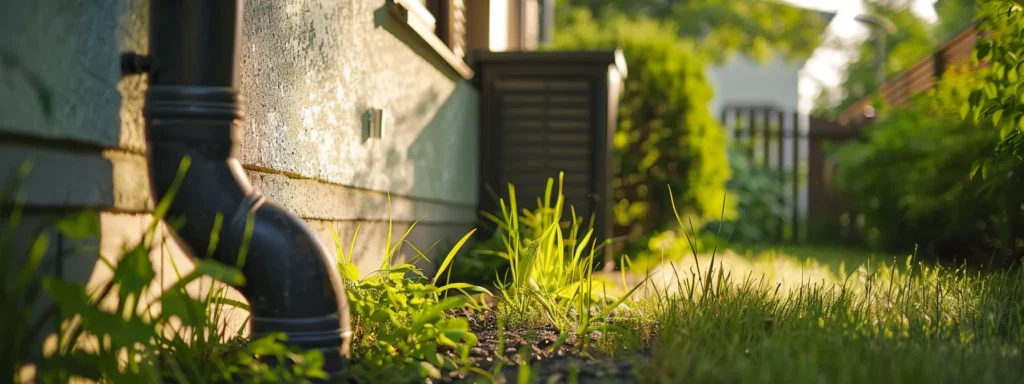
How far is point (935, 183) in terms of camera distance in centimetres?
665

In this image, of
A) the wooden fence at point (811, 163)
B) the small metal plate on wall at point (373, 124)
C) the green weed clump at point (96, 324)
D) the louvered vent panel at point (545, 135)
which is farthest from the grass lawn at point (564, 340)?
the wooden fence at point (811, 163)

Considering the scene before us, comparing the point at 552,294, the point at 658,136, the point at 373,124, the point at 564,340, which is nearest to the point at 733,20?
the point at 658,136

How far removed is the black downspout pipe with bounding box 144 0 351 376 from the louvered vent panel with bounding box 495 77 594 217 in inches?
146

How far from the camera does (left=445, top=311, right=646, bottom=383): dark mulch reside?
216 cm

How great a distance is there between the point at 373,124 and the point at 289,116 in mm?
934

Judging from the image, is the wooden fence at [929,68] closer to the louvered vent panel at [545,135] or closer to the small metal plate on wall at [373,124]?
the louvered vent panel at [545,135]

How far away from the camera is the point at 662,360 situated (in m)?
2.12

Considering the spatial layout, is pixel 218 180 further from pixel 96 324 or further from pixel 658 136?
pixel 658 136

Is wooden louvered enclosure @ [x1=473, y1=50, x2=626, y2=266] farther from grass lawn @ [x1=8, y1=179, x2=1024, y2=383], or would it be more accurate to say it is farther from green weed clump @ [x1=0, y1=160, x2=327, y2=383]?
green weed clump @ [x1=0, y1=160, x2=327, y2=383]

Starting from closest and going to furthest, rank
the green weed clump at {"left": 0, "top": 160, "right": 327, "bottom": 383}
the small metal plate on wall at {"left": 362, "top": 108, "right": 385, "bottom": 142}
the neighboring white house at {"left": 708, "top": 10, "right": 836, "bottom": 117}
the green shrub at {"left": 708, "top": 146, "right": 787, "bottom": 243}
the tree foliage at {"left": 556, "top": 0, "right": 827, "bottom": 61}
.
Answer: the green weed clump at {"left": 0, "top": 160, "right": 327, "bottom": 383} < the small metal plate on wall at {"left": 362, "top": 108, "right": 385, "bottom": 142} < the green shrub at {"left": 708, "top": 146, "right": 787, "bottom": 243} < the tree foliage at {"left": 556, "top": 0, "right": 827, "bottom": 61} < the neighboring white house at {"left": 708, "top": 10, "right": 836, "bottom": 117}

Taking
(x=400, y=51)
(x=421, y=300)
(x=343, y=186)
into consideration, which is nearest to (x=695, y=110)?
(x=400, y=51)

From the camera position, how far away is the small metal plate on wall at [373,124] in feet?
12.0

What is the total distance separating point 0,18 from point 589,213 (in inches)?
175

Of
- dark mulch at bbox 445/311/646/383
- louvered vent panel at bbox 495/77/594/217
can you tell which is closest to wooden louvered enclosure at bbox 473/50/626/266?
louvered vent panel at bbox 495/77/594/217
